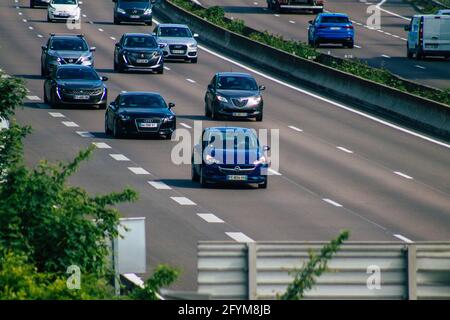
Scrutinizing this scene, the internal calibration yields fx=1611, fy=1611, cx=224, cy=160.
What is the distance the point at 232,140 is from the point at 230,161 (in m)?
1.10

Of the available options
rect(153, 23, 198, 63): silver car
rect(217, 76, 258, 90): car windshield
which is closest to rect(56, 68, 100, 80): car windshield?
rect(217, 76, 258, 90): car windshield

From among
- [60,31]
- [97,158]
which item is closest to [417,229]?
[97,158]

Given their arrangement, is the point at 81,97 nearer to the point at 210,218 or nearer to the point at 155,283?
the point at 210,218

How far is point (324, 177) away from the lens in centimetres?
3703

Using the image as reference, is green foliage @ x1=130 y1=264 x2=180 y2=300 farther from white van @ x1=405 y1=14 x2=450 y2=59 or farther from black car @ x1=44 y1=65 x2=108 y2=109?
white van @ x1=405 y1=14 x2=450 y2=59

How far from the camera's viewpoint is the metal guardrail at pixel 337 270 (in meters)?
15.8

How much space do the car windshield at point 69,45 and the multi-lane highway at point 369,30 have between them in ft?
38.2

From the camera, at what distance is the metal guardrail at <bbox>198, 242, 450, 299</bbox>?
15750 mm

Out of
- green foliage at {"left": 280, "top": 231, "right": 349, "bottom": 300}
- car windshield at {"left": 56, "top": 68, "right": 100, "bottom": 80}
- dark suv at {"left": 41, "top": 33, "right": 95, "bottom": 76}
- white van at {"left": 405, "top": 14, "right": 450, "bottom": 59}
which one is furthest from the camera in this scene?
white van at {"left": 405, "top": 14, "right": 450, "bottom": 59}

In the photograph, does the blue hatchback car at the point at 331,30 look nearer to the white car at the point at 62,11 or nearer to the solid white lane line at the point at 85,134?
the white car at the point at 62,11

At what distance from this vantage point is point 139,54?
61.4 metres

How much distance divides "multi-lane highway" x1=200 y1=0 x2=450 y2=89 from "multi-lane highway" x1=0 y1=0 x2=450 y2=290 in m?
6.33
